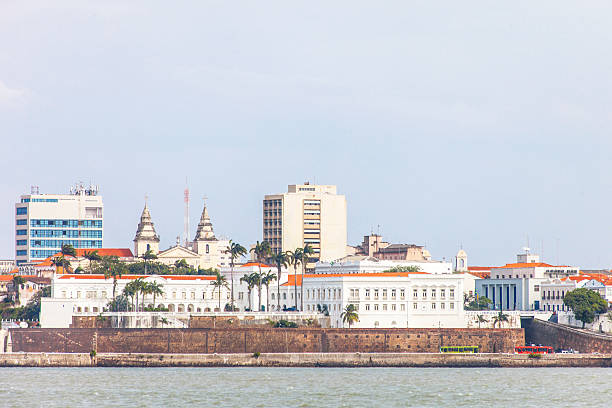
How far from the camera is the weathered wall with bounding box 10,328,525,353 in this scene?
169625mm

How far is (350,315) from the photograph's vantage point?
17875 cm

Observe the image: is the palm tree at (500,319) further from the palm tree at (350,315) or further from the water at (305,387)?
the water at (305,387)

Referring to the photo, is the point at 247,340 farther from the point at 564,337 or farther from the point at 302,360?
the point at 564,337

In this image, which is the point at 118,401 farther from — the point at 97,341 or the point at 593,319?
the point at 593,319

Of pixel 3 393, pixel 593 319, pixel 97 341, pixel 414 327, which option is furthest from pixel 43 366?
pixel 593 319

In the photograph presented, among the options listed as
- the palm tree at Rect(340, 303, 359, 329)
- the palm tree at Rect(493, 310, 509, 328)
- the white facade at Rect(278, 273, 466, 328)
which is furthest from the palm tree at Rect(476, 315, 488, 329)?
the palm tree at Rect(340, 303, 359, 329)

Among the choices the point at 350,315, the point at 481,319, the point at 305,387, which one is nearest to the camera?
the point at 305,387

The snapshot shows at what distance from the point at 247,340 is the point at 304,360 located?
60.7ft

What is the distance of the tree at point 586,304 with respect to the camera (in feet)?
596

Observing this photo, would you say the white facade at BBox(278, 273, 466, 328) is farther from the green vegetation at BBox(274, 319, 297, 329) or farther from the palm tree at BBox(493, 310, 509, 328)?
the green vegetation at BBox(274, 319, 297, 329)

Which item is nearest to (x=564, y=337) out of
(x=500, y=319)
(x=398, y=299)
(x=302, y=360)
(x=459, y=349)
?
(x=500, y=319)

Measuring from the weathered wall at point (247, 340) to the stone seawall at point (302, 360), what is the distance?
42.3 ft

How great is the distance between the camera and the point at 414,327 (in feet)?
594

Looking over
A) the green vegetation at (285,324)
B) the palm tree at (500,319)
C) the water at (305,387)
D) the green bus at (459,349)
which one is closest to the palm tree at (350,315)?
the green vegetation at (285,324)
